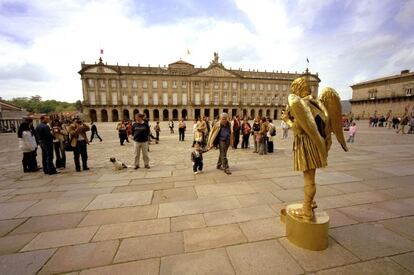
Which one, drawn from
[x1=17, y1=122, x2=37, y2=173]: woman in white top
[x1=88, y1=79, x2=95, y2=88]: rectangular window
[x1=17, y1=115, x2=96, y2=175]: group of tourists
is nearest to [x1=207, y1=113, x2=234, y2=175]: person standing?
[x1=17, y1=115, x2=96, y2=175]: group of tourists

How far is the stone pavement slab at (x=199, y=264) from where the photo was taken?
2184 mm

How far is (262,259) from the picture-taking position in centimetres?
236

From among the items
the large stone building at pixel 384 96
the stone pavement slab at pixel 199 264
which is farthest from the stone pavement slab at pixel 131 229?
the large stone building at pixel 384 96

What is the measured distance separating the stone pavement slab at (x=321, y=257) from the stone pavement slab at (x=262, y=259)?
9 cm

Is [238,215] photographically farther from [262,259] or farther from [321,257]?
[321,257]

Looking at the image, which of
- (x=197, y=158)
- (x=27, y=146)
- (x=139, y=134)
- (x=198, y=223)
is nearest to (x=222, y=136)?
(x=197, y=158)

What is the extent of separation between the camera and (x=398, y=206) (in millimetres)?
3627

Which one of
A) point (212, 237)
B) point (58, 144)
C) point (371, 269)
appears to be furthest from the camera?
A: point (58, 144)

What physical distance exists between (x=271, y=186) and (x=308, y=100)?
2.82m

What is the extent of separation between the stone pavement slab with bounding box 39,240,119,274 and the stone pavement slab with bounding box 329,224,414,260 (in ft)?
9.64

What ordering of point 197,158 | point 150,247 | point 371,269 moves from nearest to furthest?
point 371,269, point 150,247, point 197,158

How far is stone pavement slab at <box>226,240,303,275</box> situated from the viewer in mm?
2178

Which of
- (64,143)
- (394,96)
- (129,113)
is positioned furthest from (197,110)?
(64,143)

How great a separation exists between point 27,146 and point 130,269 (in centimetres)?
651
